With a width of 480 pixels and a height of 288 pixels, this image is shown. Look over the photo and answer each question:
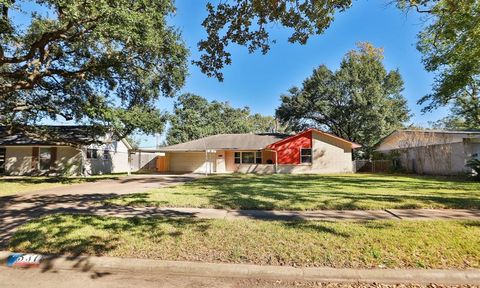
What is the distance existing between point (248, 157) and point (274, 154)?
2.53m

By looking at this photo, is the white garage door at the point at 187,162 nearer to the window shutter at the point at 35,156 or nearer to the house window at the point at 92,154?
the house window at the point at 92,154

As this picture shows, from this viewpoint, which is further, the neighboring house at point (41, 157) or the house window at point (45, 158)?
the house window at point (45, 158)

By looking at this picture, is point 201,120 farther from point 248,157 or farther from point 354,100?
point 354,100

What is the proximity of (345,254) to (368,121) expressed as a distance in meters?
32.6

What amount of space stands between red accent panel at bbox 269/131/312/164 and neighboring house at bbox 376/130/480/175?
323 inches

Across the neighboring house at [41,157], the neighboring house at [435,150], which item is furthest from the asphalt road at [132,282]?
the neighboring house at [41,157]

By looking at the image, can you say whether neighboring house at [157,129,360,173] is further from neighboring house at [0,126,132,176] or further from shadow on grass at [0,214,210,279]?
shadow on grass at [0,214,210,279]

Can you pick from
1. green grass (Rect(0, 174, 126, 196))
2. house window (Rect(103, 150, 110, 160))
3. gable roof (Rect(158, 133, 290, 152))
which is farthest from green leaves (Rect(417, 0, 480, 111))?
house window (Rect(103, 150, 110, 160))

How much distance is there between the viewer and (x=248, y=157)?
30.1 metres

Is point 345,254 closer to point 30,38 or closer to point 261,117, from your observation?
point 30,38

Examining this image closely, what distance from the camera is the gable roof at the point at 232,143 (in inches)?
1152

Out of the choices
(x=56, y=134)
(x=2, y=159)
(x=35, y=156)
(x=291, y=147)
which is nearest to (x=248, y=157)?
(x=291, y=147)

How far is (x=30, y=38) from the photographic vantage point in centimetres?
1541

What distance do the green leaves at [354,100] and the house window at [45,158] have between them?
24.7 m
